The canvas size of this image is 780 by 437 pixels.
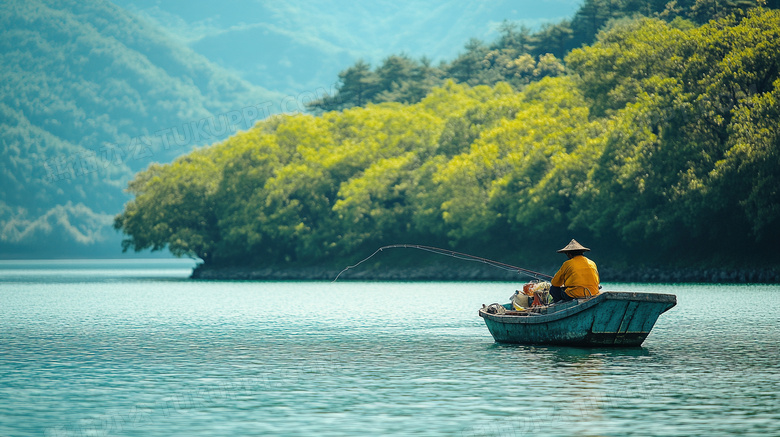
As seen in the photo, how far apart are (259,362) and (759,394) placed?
12354mm

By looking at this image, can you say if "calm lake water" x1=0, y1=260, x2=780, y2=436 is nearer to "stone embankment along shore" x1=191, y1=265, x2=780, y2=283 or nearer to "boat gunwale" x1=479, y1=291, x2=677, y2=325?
"boat gunwale" x1=479, y1=291, x2=677, y2=325

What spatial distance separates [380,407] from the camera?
62.7 feet

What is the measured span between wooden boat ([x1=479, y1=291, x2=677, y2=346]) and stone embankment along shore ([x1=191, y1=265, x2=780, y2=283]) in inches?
1675

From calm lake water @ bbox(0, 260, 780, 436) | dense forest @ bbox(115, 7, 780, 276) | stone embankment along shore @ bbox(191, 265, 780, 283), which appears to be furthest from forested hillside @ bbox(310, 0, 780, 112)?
calm lake water @ bbox(0, 260, 780, 436)

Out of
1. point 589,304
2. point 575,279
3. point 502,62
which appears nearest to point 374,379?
point 589,304

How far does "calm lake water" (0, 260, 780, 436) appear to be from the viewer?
690 inches

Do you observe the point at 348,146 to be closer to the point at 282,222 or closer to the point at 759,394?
the point at 282,222

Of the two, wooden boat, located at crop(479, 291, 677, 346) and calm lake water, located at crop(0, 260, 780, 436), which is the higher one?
wooden boat, located at crop(479, 291, 677, 346)

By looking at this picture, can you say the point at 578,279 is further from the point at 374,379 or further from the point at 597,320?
the point at 374,379

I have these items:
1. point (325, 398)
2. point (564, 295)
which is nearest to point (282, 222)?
point (564, 295)

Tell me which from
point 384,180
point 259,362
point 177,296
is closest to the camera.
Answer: point 259,362

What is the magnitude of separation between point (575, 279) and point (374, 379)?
8203mm

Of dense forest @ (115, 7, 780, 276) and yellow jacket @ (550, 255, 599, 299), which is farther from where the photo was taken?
dense forest @ (115, 7, 780, 276)

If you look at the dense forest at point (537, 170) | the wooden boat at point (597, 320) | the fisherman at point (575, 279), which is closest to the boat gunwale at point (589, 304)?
the wooden boat at point (597, 320)
